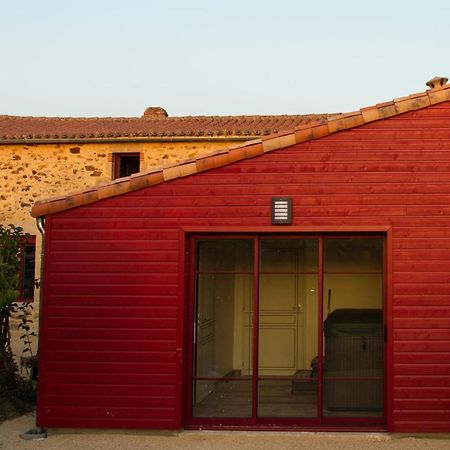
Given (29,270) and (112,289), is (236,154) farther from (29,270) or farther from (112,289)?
(29,270)

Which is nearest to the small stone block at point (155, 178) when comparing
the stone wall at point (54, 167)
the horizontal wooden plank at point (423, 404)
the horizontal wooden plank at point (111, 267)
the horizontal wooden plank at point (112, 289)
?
→ the horizontal wooden plank at point (111, 267)

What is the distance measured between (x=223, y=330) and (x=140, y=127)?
36.3ft

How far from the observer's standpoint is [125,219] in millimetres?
7898

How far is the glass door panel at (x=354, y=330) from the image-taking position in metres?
7.72

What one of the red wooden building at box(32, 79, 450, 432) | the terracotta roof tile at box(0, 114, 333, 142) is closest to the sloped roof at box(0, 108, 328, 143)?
the terracotta roof tile at box(0, 114, 333, 142)

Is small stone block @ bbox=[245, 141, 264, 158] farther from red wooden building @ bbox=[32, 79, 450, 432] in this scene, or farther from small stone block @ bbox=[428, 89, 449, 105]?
small stone block @ bbox=[428, 89, 449, 105]

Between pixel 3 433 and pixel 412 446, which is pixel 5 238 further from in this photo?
pixel 412 446

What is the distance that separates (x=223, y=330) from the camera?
8023 millimetres

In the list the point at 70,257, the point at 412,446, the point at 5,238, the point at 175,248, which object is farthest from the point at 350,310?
the point at 5,238

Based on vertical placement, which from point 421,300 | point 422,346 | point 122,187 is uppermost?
point 122,187

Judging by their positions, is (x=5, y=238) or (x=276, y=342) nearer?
(x=276, y=342)

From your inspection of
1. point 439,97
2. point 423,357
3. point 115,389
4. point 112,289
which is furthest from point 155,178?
point 423,357

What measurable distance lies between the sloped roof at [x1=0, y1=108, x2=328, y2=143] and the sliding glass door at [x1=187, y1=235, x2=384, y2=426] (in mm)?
8571

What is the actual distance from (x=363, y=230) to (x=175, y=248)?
2.11 metres
